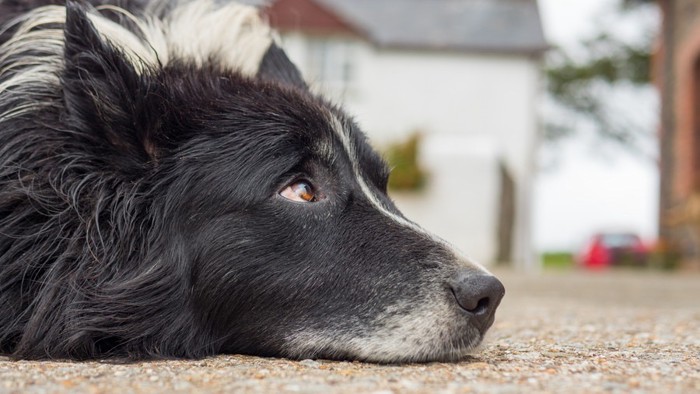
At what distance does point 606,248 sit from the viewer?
32844 millimetres

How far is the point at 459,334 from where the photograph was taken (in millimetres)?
3268

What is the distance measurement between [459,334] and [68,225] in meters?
1.70

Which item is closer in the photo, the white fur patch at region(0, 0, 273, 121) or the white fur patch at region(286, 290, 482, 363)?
the white fur patch at region(286, 290, 482, 363)

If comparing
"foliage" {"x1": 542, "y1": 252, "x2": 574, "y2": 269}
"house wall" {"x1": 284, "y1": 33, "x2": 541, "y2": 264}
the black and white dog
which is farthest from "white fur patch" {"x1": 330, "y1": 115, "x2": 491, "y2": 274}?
"foliage" {"x1": 542, "y1": 252, "x2": 574, "y2": 269}

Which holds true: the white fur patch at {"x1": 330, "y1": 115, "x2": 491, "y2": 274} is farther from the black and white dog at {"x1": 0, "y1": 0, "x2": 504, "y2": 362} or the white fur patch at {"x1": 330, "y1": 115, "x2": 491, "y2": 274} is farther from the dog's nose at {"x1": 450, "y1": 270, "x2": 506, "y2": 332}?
the dog's nose at {"x1": 450, "y1": 270, "x2": 506, "y2": 332}

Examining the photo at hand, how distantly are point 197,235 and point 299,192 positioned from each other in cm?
47

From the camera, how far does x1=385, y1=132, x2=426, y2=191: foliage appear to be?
19891 mm

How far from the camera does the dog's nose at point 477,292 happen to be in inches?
127

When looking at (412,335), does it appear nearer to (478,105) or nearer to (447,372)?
(447,372)

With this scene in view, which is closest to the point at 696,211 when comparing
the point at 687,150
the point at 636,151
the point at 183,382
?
the point at 687,150

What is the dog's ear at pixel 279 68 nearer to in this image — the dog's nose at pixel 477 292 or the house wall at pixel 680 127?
the dog's nose at pixel 477 292

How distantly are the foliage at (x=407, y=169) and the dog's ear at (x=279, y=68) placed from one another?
14623 millimetres

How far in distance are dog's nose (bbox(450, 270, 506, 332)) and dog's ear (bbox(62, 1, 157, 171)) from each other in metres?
1.44

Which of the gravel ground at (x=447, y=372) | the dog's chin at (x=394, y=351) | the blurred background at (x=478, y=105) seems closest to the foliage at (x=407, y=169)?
the blurred background at (x=478, y=105)
